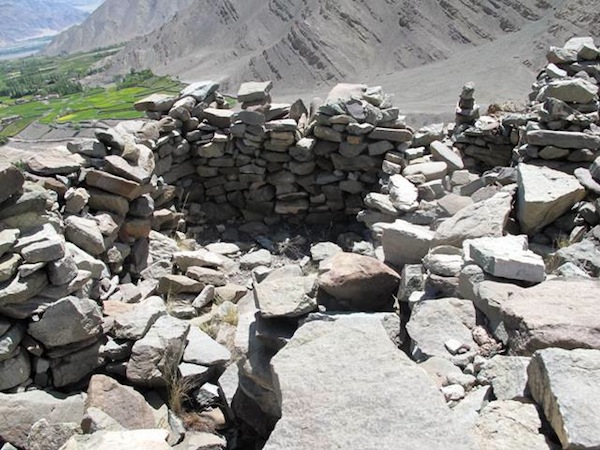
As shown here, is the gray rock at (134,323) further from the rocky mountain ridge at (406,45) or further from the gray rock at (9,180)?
the rocky mountain ridge at (406,45)

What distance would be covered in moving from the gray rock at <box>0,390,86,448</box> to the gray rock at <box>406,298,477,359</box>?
10.1 ft

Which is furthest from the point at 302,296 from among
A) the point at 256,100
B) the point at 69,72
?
the point at 69,72

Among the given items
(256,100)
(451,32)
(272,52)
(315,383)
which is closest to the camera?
(315,383)

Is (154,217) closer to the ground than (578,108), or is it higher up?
closer to the ground

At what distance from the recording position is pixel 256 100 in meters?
9.83

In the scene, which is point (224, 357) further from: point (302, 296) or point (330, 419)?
point (330, 419)

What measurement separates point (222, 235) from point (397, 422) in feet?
25.3

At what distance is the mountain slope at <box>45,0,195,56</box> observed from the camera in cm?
13712

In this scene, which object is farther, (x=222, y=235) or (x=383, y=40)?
(x=383, y=40)

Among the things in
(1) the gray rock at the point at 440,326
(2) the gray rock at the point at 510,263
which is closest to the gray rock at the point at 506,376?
(1) the gray rock at the point at 440,326

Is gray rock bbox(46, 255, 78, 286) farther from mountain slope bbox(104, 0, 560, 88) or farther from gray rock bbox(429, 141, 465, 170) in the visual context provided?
mountain slope bbox(104, 0, 560, 88)

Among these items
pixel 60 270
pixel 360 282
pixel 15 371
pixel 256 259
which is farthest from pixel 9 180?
pixel 256 259

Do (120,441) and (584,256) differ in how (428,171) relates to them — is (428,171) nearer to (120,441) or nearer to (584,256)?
(584,256)

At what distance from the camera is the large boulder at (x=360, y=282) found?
15.4 ft
